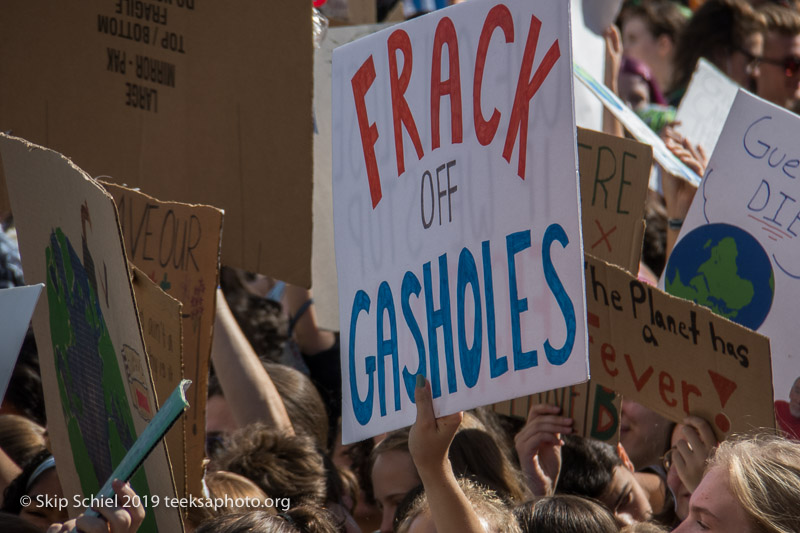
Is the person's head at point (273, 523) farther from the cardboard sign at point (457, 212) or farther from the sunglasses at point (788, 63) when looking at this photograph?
the sunglasses at point (788, 63)

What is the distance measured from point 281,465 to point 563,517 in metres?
0.85

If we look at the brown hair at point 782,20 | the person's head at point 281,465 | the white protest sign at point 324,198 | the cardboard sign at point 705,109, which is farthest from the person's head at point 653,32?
the person's head at point 281,465

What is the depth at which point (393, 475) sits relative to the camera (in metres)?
2.75

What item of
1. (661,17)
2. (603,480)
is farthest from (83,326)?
(661,17)

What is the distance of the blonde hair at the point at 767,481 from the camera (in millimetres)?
1820

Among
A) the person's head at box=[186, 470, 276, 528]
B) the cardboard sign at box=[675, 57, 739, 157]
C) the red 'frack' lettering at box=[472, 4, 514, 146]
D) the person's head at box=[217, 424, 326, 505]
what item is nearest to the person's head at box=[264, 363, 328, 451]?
the person's head at box=[217, 424, 326, 505]

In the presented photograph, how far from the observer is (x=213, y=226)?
223 centimetres

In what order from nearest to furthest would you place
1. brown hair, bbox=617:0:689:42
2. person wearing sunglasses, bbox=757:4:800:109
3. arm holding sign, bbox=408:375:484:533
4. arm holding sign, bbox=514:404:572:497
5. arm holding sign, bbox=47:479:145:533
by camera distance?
arm holding sign, bbox=47:479:145:533 → arm holding sign, bbox=408:375:484:533 → arm holding sign, bbox=514:404:572:497 → person wearing sunglasses, bbox=757:4:800:109 → brown hair, bbox=617:0:689:42

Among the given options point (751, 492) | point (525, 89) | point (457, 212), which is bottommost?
point (751, 492)

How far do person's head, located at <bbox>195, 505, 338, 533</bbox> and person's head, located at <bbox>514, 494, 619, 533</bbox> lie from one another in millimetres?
408

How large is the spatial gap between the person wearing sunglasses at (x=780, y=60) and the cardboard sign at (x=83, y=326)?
3564 mm

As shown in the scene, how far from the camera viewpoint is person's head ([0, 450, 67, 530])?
2.53 metres

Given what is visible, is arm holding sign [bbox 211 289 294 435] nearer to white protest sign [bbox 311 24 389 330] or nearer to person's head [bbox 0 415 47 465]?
white protest sign [bbox 311 24 389 330]

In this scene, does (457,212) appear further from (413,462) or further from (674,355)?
(413,462)
